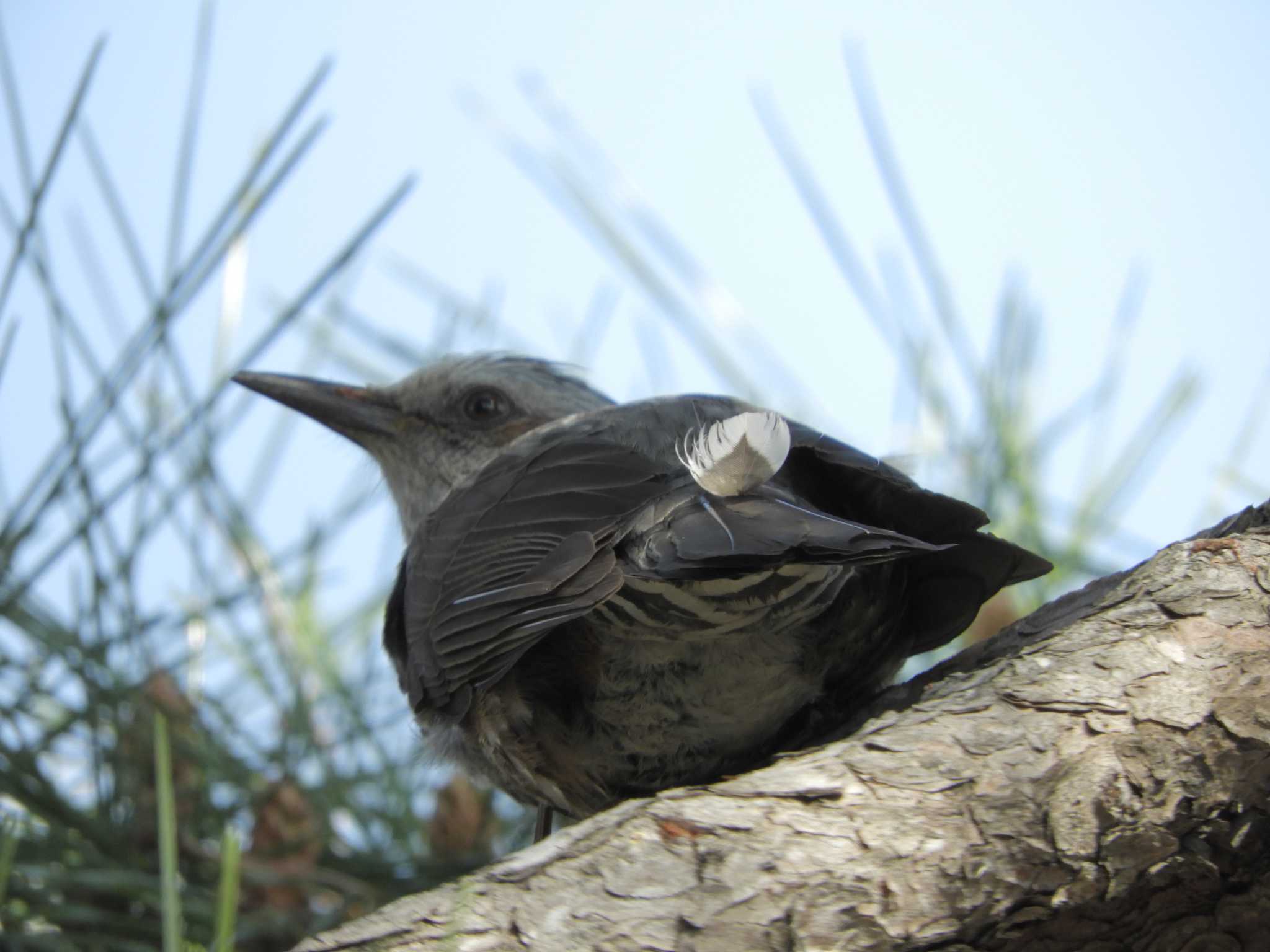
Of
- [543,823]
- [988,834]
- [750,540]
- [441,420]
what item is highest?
[441,420]

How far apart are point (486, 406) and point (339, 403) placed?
1.29 ft

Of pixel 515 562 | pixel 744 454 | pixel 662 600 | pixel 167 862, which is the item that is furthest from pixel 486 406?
pixel 167 862

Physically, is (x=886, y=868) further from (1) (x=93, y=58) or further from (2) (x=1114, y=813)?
(1) (x=93, y=58)

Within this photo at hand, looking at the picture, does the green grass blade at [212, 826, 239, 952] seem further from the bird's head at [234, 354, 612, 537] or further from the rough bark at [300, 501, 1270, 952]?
the bird's head at [234, 354, 612, 537]

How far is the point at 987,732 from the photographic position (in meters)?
1.28

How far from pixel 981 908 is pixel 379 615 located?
2.13m

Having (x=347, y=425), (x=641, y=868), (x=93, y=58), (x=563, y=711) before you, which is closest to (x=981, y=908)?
(x=641, y=868)

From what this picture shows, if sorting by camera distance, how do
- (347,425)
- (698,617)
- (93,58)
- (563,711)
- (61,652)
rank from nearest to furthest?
1. (93,58)
2. (698,617)
3. (61,652)
4. (563,711)
5. (347,425)

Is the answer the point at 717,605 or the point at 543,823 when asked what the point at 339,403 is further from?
the point at 717,605

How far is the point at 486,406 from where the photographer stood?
138 inches

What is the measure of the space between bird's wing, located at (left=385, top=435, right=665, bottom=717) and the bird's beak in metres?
0.91

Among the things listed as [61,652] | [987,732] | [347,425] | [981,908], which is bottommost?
[981,908]

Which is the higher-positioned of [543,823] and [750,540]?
[750,540]

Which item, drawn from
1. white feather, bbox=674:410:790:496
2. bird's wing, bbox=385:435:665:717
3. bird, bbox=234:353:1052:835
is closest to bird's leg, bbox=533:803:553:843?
bird, bbox=234:353:1052:835
